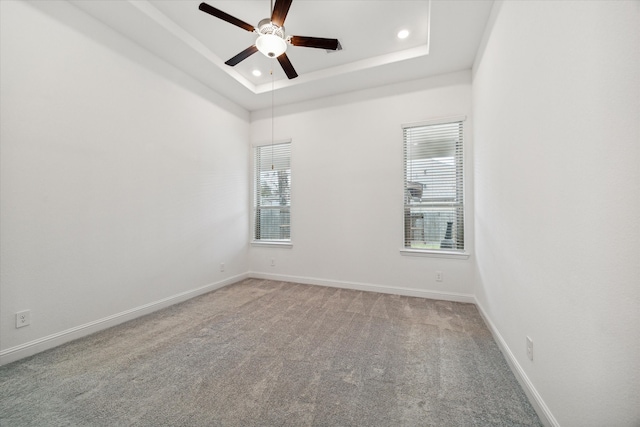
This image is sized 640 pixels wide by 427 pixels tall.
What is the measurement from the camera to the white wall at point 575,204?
2.83 feet

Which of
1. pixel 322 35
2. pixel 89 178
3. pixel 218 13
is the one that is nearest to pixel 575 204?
pixel 218 13

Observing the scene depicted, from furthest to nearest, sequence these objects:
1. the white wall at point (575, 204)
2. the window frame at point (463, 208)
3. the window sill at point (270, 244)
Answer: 1. the window sill at point (270, 244)
2. the window frame at point (463, 208)
3. the white wall at point (575, 204)

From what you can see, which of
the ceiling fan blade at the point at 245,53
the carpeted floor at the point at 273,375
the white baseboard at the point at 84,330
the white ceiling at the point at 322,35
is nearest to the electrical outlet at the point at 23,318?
the white baseboard at the point at 84,330

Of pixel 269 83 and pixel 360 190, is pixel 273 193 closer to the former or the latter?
pixel 360 190

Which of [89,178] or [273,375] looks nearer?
[273,375]

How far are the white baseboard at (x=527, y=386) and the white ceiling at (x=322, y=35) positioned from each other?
120 inches

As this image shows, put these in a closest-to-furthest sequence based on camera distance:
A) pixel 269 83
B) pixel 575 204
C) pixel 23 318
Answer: pixel 575 204, pixel 23 318, pixel 269 83

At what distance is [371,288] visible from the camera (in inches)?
148

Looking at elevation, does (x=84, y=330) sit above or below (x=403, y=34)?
below

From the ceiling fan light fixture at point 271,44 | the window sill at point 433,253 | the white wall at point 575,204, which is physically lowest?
the window sill at point 433,253

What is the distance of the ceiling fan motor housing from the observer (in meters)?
2.22

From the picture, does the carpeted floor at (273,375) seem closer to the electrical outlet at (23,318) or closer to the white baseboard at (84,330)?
the white baseboard at (84,330)

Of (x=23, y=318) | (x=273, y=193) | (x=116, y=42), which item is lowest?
(x=23, y=318)

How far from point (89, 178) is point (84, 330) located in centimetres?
148
